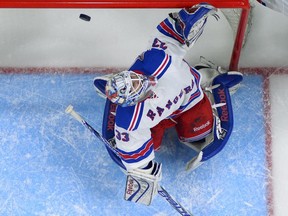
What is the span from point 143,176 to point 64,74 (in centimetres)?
49

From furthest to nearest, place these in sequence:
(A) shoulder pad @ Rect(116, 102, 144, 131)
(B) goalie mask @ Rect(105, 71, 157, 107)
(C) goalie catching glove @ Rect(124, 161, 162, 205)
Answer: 1. (C) goalie catching glove @ Rect(124, 161, 162, 205)
2. (A) shoulder pad @ Rect(116, 102, 144, 131)
3. (B) goalie mask @ Rect(105, 71, 157, 107)

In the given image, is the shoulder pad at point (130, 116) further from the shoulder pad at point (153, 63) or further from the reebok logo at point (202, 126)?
the reebok logo at point (202, 126)

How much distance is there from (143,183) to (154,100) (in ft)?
0.80

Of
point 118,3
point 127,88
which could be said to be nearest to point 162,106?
point 127,88

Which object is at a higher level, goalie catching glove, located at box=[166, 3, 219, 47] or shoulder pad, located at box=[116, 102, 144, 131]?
goalie catching glove, located at box=[166, 3, 219, 47]

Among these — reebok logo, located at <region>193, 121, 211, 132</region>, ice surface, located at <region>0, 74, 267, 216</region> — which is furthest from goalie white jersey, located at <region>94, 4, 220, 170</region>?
ice surface, located at <region>0, 74, 267, 216</region>

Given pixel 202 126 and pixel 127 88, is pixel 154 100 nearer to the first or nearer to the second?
pixel 127 88

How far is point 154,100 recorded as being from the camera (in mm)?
1505

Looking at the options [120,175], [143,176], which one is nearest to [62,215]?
[120,175]

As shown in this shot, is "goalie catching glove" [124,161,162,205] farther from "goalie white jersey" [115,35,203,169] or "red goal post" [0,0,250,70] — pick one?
"red goal post" [0,0,250,70]

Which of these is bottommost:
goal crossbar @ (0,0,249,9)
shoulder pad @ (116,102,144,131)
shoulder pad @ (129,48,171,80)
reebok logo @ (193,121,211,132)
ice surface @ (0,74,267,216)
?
ice surface @ (0,74,267,216)

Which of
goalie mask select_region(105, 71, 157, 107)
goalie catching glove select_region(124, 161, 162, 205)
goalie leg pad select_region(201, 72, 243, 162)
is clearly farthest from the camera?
goalie leg pad select_region(201, 72, 243, 162)

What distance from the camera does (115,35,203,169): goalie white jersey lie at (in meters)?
1.50

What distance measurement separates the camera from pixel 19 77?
6.31ft
